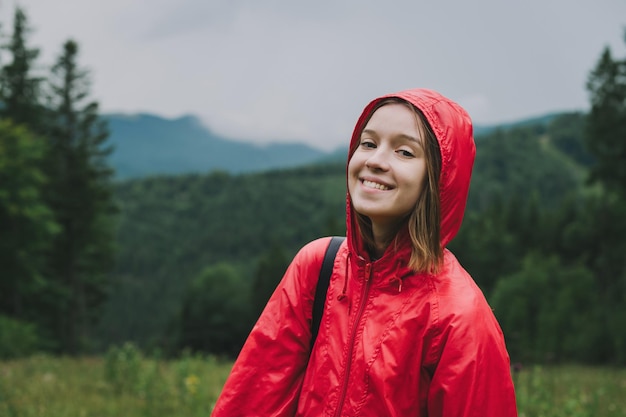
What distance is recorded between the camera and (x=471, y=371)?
182 centimetres

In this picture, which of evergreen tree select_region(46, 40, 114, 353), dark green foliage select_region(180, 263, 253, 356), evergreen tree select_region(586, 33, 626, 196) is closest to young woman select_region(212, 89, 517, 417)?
evergreen tree select_region(586, 33, 626, 196)

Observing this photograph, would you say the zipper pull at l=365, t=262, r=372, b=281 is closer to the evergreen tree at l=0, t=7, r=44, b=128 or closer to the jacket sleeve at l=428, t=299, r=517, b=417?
the jacket sleeve at l=428, t=299, r=517, b=417

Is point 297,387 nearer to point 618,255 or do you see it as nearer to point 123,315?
point 618,255

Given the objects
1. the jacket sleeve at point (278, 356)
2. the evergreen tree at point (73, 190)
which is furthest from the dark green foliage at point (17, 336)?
the jacket sleeve at point (278, 356)

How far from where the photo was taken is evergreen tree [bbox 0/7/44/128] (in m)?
29.0

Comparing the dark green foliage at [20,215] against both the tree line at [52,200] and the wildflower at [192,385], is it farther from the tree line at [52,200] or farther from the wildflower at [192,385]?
the wildflower at [192,385]

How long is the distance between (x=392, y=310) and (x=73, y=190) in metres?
30.8

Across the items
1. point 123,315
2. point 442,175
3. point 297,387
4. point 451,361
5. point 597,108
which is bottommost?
point 123,315

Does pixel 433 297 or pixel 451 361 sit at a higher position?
pixel 433 297

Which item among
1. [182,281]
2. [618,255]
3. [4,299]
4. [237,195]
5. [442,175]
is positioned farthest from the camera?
[237,195]

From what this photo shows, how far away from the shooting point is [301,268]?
2.23 metres

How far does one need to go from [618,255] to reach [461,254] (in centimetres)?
1786

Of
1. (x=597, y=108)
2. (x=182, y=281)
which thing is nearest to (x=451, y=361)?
(x=597, y=108)

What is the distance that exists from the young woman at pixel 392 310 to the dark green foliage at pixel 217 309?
5563 centimetres
